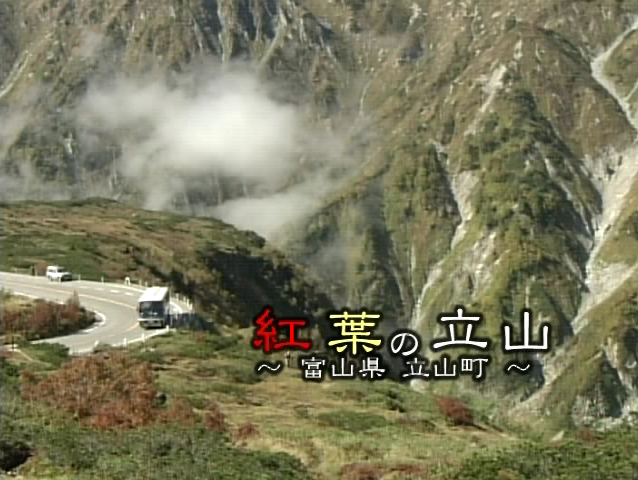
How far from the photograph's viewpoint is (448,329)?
2256 centimetres

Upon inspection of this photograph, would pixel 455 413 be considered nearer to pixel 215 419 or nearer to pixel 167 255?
pixel 215 419

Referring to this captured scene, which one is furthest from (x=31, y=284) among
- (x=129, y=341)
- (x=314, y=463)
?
(x=314, y=463)

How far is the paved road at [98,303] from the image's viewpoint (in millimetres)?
42531

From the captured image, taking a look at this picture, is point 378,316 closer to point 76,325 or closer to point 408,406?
point 408,406

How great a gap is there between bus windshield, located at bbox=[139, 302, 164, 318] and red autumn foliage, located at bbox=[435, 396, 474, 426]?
1566cm

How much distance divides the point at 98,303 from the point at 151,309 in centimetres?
874

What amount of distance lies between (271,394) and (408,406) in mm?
5140

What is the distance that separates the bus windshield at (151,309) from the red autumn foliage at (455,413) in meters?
15.7

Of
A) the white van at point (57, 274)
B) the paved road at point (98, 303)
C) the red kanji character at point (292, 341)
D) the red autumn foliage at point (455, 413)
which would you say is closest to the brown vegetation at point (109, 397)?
the red kanji character at point (292, 341)

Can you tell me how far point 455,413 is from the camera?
3366cm

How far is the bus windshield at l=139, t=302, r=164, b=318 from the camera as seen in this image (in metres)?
45.8

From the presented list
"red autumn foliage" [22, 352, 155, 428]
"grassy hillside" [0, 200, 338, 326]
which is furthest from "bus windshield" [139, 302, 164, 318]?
"grassy hillside" [0, 200, 338, 326]

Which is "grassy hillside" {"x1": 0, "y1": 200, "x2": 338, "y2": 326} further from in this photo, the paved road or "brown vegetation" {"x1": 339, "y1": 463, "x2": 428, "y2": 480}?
"brown vegetation" {"x1": 339, "y1": 463, "x2": 428, "y2": 480}

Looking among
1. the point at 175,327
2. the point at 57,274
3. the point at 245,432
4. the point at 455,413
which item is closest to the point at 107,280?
the point at 57,274
